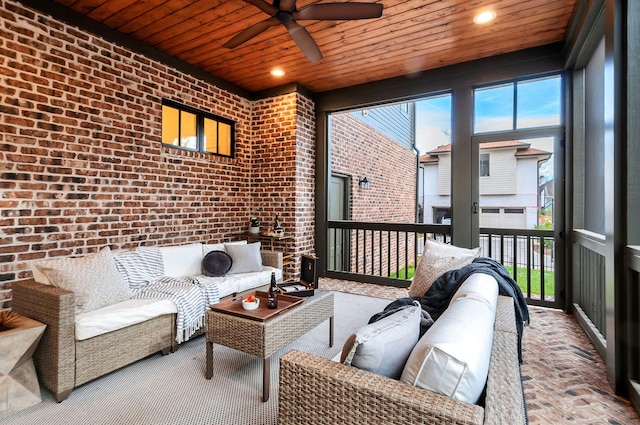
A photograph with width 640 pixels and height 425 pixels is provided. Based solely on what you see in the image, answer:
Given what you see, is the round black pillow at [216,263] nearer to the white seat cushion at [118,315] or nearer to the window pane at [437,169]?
the white seat cushion at [118,315]

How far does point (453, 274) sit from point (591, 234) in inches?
60.0

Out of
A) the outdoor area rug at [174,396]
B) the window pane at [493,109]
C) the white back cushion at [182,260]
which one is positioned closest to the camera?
the outdoor area rug at [174,396]

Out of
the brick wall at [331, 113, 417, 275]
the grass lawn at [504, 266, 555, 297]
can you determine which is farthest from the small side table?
the grass lawn at [504, 266, 555, 297]

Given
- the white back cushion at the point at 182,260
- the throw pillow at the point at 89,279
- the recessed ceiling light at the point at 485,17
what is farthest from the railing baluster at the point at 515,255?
the throw pillow at the point at 89,279

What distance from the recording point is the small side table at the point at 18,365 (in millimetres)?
1830

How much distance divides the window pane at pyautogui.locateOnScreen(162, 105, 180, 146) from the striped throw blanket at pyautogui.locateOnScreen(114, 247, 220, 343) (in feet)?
4.60

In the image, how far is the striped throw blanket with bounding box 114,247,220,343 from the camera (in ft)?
8.66

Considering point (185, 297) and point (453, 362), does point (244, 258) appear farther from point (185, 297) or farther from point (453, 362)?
point (453, 362)

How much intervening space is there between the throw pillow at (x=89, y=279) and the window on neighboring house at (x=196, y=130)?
1.83 m

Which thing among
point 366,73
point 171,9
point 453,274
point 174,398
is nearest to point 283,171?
point 366,73

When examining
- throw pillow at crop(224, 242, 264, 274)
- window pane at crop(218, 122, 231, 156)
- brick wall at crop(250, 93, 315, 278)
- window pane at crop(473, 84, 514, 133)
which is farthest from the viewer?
brick wall at crop(250, 93, 315, 278)

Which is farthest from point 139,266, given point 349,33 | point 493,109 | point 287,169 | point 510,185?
point 493,109

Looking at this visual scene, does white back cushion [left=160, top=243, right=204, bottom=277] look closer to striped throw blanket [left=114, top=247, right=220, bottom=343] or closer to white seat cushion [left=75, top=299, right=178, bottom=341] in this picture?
striped throw blanket [left=114, top=247, right=220, bottom=343]

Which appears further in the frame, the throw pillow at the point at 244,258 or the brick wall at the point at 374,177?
the brick wall at the point at 374,177
